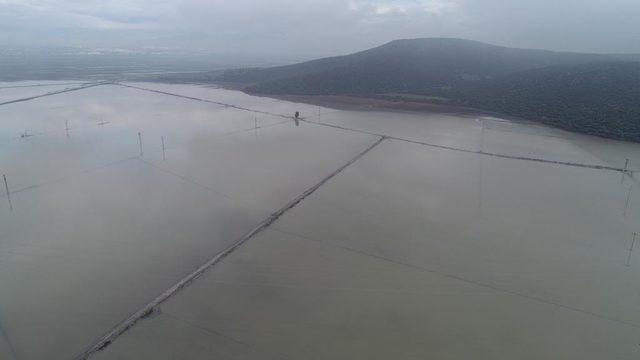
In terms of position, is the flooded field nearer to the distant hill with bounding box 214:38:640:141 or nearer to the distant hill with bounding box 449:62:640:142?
the distant hill with bounding box 449:62:640:142

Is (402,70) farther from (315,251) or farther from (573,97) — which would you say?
(315,251)

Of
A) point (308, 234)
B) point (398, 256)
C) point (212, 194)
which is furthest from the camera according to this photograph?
point (212, 194)

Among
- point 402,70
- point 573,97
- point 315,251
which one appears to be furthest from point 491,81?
point 315,251

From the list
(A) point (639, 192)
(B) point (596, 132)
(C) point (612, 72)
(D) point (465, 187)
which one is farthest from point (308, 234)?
(C) point (612, 72)

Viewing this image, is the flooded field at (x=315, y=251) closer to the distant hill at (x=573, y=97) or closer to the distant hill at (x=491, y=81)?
the distant hill at (x=573, y=97)

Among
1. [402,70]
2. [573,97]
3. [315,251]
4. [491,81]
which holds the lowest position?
[315,251]

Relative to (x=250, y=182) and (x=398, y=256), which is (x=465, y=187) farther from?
(x=250, y=182)

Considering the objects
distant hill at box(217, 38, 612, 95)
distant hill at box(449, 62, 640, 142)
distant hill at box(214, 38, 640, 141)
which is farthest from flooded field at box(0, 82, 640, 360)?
distant hill at box(217, 38, 612, 95)
